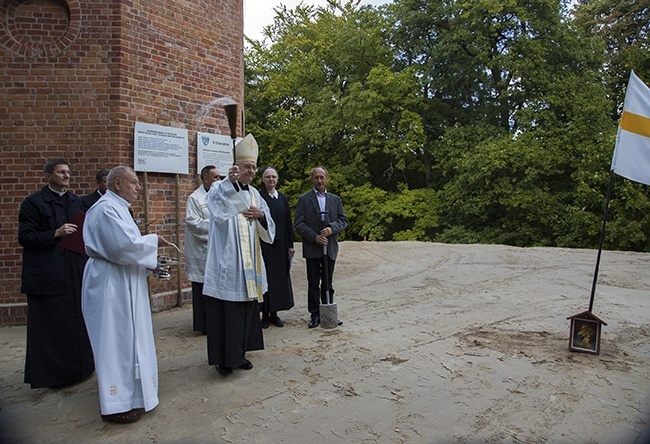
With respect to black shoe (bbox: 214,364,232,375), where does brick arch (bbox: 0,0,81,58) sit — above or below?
above

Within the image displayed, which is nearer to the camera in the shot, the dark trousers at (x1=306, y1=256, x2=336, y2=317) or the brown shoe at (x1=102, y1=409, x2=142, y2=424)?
the brown shoe at (x1=102, y1=409, x2=142, y2=424)

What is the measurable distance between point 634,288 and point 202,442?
25.8 ft

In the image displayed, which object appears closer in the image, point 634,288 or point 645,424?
point 645,424

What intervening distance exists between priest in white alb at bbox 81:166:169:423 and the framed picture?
393 cm

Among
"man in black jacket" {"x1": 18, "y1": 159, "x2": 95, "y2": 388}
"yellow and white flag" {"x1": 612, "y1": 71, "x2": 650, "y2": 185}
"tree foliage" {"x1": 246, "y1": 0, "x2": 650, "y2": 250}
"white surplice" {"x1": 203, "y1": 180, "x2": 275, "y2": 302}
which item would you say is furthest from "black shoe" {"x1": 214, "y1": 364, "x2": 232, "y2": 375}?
"tree foliage" {"x1": 246, "y1": 0, "x2": 650, "y2": 250}

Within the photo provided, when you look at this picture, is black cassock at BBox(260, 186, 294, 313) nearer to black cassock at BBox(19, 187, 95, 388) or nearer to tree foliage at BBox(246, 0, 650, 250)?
black cassock at BBox(19, 187, 95, 388)

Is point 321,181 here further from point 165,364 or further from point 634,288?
point 634,288

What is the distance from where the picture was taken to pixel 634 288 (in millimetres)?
7969

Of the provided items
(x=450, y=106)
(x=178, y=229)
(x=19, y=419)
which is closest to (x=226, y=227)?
(x=19, y=419)

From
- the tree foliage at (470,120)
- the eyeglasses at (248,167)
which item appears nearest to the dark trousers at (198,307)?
the eyeglasses at (248,167)

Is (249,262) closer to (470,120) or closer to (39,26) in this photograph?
(39,26)

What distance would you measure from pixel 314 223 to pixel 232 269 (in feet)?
6.40

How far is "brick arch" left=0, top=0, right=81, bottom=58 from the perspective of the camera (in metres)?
6.19

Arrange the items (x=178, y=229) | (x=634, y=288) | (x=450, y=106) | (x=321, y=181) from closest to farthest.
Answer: (x=321, y=181) → (x=178, y=229) → (x=634, y=288) → (x=450, y=106)
